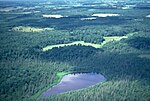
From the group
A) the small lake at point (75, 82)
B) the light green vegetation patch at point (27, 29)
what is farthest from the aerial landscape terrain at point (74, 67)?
the light green vegetation patch at point (27, 29)

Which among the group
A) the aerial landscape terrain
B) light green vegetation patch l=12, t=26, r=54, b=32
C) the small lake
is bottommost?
light green vegetation patch l=12, t=26, r=54, b=32

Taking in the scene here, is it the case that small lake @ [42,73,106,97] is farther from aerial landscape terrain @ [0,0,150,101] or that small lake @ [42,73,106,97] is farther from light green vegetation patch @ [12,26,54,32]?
light green vegetation patch @ [12,26,54,32]

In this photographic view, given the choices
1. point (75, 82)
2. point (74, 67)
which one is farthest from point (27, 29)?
point (75, 82)

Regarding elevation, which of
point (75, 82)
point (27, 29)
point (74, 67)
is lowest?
point (27, 29)

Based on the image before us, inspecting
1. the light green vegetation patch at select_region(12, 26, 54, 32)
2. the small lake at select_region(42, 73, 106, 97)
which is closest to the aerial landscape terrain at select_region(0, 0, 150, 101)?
the small lake at select_region(42, 73, 106, 97)

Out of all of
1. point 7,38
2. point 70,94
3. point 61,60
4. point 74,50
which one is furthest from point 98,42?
point 70,94

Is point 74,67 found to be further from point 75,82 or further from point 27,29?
point 27,29

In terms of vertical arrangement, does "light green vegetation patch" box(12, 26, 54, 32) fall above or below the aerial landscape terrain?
below

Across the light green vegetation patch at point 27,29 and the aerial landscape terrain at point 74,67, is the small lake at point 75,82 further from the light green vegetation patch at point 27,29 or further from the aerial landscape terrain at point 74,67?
the light green vegetation patch at point 27,29

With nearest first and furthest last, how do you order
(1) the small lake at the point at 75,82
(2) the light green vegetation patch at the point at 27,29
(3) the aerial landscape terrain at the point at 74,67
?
(3) the aerial landscape terrain at the point at 74,67, (1) the small lake at the point at 75,82, (2) the light green vegetation patch at the point at 27,29
